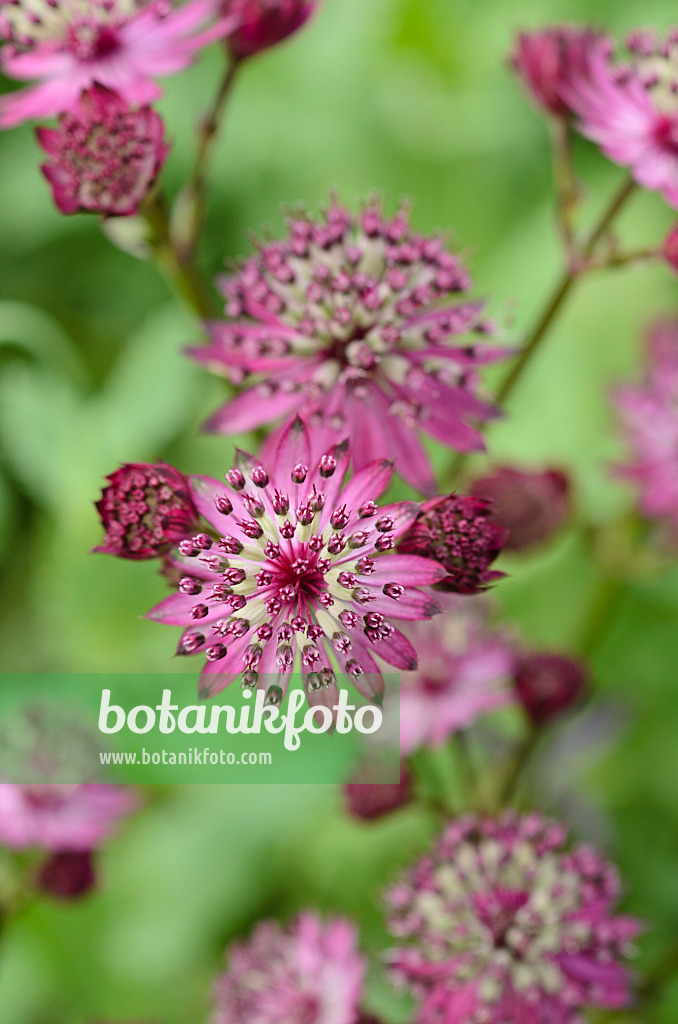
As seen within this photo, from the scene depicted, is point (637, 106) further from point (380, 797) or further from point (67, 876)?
point (67, 876)

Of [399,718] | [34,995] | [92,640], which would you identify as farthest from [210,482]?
[34,995]

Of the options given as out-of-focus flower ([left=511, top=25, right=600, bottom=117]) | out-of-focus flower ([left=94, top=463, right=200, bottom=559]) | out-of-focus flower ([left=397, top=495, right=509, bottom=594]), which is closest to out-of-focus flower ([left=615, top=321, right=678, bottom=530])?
out-of-focus flower ([left=511, top=25, right=600, bottom=117])

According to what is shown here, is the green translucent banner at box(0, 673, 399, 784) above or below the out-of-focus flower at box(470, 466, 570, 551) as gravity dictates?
below

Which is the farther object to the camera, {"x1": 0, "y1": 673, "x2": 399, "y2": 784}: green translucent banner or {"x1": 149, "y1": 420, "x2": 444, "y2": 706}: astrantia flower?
{"x1": 0, "y1": 673, "x2": 399, "y2": 784}: green translucent banner

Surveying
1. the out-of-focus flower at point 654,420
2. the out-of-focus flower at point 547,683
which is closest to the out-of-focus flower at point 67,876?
the out-of-focus flower at point 547,683

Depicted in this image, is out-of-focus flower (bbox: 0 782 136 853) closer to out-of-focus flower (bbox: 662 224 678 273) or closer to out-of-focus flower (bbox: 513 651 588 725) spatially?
out-of-focus flower (bbox: 513 651 588 725)

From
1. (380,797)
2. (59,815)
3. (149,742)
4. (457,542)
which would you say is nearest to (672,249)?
(457,542)
